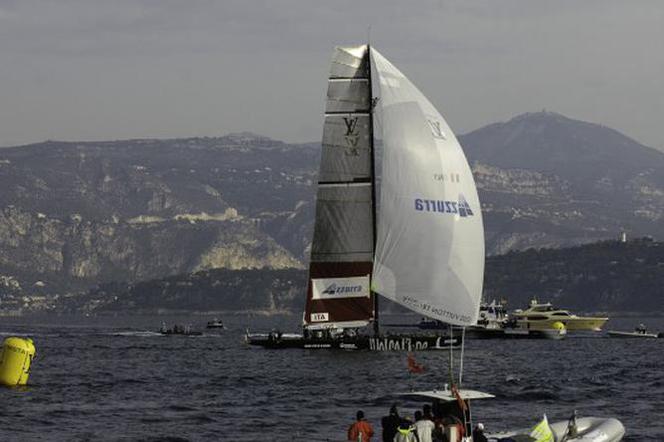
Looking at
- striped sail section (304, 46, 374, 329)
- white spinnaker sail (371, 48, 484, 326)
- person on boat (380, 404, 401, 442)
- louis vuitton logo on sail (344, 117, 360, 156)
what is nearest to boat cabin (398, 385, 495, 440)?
person on boat (380, 404, 401, 442)

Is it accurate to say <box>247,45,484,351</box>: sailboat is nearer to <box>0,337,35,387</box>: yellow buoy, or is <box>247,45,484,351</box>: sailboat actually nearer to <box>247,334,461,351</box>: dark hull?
<box>247,334,461,351</box>: dark hull

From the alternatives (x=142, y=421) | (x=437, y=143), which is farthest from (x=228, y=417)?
(x=437, y=143)

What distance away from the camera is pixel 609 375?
331ft

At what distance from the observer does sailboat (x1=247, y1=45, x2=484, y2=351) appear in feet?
213

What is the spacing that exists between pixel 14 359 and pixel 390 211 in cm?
2312

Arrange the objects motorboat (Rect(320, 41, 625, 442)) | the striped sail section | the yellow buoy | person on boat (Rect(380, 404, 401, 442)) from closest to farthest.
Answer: person on boat (Rect(380, 404, 401, 442)) < motorboat (Rect(320, 41, 625, 442)) < the yellow buoy < the striped sail section

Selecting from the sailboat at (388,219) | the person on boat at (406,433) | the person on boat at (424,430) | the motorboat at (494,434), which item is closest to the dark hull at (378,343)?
the sailboat at (388,219)

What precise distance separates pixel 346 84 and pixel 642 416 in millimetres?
43501

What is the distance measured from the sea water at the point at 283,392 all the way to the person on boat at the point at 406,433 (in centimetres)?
1418

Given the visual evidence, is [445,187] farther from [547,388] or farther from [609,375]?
[609,375]

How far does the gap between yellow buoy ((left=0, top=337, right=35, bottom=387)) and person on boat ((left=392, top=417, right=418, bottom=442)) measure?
39.8m

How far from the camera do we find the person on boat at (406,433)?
48.0 m

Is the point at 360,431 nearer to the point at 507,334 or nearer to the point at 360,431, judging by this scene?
the point at 360,431

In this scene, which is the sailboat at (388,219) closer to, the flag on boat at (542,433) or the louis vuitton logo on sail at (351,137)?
the louis vuitton logo on sail at (351,137)
